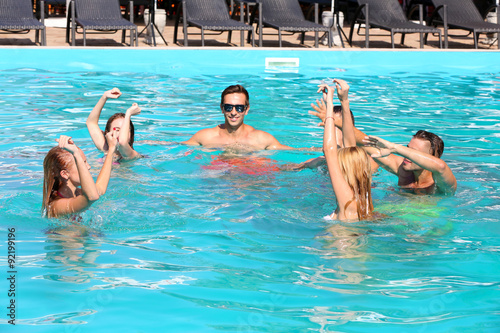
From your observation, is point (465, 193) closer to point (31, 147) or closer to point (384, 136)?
point (384, 136)

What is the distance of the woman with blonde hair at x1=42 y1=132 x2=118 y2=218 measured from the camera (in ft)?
11.3

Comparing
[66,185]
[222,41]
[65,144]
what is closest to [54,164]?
[66,185]

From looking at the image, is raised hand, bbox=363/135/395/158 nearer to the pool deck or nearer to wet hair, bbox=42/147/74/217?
wet hair, bbox=42/147/74/217

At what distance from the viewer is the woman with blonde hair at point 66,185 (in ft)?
11.3

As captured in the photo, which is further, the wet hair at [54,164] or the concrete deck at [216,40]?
the concrete deck at [216,40]

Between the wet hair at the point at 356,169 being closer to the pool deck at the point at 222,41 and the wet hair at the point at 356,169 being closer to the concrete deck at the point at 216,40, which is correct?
the pool deck at the point at 222,41

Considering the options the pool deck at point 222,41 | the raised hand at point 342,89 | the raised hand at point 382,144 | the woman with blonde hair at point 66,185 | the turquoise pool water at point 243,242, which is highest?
the pool deck at point 222,41

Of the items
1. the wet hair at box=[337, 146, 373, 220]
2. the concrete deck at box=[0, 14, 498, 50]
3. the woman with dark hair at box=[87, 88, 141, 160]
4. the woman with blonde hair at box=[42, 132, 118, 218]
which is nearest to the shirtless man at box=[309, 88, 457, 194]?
the wet hair at box=[337, 146, 373, 220]

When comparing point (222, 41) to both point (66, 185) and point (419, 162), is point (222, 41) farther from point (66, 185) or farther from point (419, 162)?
point (66, 185)

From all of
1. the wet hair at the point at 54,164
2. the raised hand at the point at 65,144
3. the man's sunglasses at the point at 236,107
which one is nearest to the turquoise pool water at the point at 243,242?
the wet hair at the point at 54,164

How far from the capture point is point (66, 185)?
3.75m

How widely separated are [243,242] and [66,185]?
1.14m

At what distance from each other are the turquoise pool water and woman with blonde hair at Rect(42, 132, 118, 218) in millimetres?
193

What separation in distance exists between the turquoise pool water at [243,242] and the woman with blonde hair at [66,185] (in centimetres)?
19
